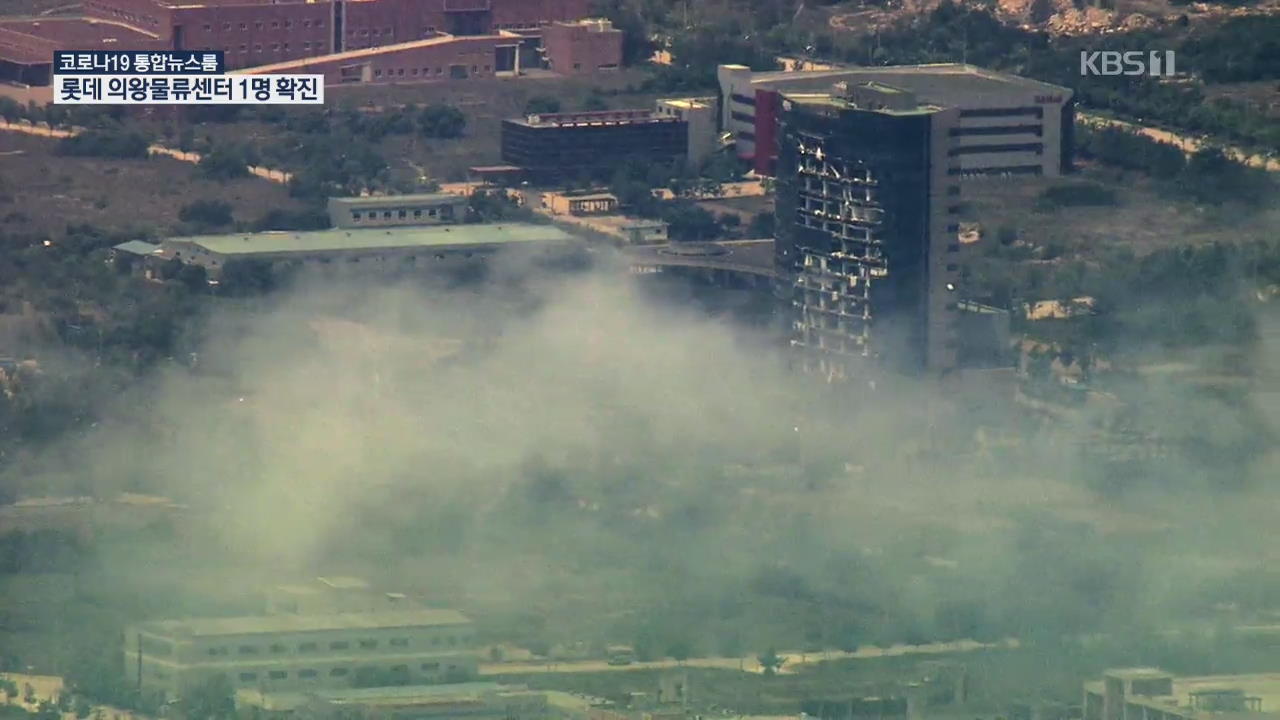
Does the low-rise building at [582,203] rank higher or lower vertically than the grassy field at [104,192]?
lower

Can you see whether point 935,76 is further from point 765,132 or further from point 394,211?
point 394,211

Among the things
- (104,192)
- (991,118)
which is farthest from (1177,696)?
(104,192)

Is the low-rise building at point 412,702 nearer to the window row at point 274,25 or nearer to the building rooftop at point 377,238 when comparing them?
the building rooftop at point 377,238

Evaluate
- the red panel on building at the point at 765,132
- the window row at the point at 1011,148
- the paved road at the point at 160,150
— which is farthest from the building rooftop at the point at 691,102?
the paved road at the point at 160,150

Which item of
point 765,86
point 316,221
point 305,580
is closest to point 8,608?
point 305,580

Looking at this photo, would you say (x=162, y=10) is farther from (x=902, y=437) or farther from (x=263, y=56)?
(x=902, y=437)
